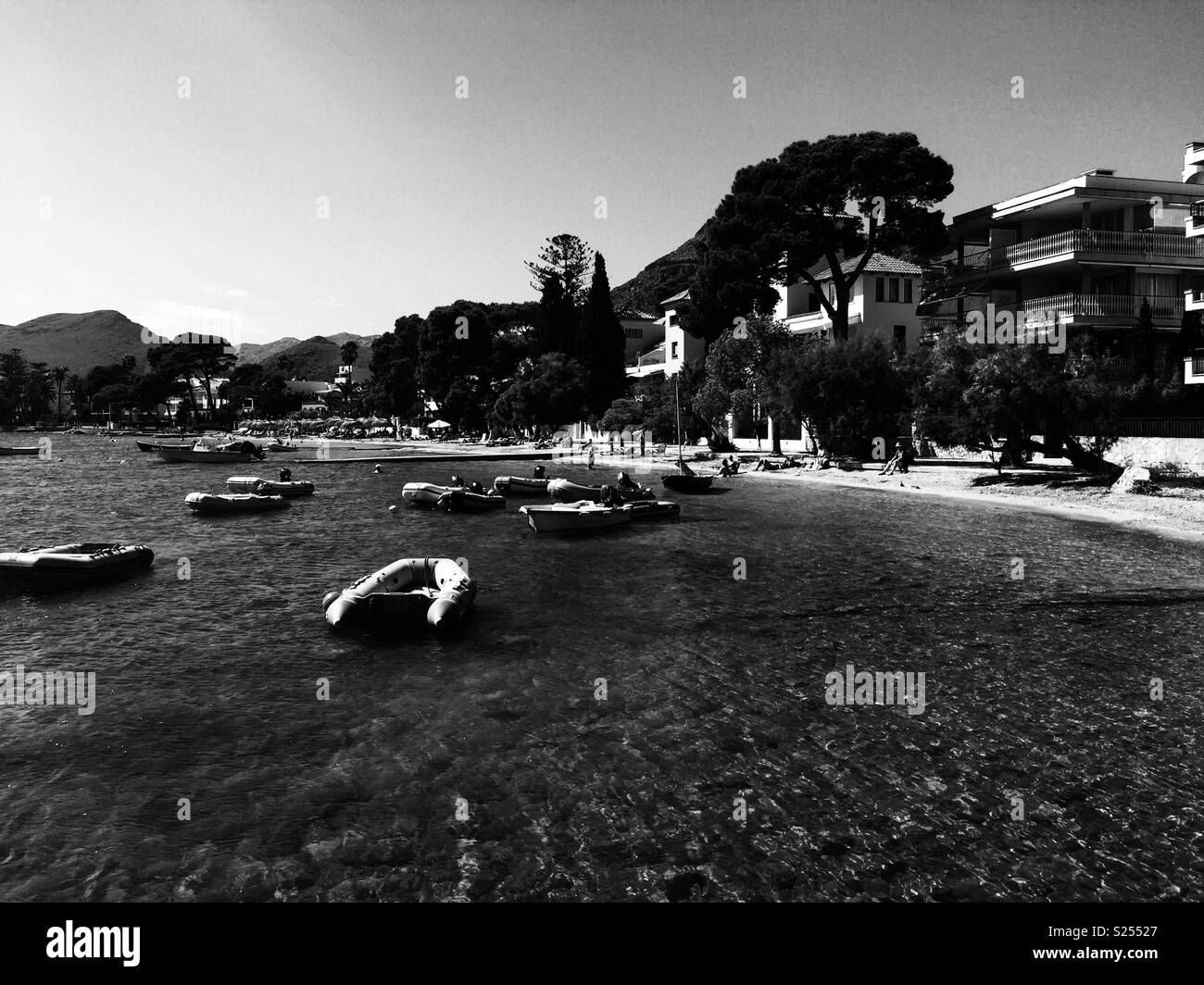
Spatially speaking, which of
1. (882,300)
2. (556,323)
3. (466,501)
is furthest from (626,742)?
(556,323)

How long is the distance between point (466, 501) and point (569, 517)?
10666 mm

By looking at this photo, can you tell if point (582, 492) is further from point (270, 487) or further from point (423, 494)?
point (270, 487)

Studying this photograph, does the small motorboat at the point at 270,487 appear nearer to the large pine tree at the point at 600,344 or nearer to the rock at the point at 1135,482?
the rock at the point at 1135,482

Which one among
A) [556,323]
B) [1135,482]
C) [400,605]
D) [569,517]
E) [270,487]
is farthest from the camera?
[556,323]

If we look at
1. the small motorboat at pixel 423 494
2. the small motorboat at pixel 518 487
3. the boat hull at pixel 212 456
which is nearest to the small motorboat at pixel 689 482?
the small motorboat at pixel 518 487

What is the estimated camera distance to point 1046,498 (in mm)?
38219

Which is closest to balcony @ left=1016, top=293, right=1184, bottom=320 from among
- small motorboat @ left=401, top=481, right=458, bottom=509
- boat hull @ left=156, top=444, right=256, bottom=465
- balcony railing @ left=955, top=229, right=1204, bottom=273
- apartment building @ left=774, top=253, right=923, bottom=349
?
balcony railing @ left=955, top=229, right=1204, bottom=273

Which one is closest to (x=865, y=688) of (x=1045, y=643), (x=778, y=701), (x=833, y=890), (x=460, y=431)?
(x=778, y=701)

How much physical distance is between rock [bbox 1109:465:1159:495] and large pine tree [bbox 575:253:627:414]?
5875 cm

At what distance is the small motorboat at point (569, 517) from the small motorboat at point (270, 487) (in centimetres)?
2151

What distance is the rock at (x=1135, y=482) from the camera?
35844 millimetres

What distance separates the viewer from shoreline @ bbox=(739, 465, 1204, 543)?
1216 inches

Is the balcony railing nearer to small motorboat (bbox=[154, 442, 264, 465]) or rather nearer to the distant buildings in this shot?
the distant buildings
